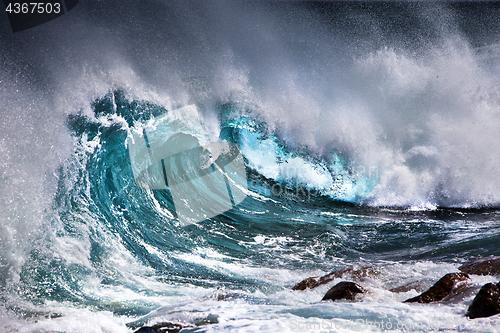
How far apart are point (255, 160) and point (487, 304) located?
23.9 feet

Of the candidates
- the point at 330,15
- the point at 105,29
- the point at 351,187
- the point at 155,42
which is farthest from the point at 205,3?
the point at 351,187

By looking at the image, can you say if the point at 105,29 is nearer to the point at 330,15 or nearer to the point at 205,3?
the point at 205,3

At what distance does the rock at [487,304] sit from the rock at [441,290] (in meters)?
0.51

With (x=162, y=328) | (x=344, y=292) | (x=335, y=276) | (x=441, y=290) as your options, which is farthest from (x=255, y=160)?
(x=162, y=328)

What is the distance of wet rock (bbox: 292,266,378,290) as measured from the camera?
12.6 ft

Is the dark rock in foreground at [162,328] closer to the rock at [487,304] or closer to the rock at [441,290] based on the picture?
the rock at [441,290]

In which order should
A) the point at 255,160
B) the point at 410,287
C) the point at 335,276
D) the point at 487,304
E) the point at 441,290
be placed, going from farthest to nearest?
1. the point at 255,160
2. the point at 335,276
3. the point at 410,287
4. the point at 441,290
5. the point at 487,304

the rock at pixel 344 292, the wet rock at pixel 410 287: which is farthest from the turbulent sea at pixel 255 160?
the rock at pixel 344 292

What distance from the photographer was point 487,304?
2330mm

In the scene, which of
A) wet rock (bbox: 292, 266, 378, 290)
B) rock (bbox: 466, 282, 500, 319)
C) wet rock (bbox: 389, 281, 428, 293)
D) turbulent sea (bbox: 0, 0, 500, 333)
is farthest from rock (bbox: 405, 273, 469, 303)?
wet rock (bbox: 292, 266, 378, 290)

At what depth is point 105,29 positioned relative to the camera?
796cm

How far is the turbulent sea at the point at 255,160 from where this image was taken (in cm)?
362

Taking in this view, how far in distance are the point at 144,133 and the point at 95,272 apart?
3940 mm

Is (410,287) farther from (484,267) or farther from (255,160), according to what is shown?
(255,160)
